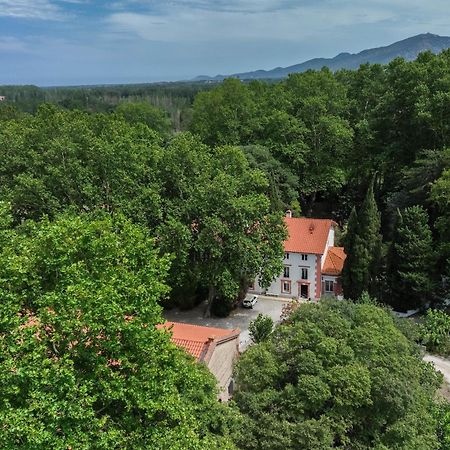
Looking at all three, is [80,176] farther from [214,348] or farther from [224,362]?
[224,362]

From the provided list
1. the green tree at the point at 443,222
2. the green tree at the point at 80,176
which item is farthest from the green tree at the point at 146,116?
the green tree at the point at 443,222

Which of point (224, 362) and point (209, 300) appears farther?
point (209, 300)

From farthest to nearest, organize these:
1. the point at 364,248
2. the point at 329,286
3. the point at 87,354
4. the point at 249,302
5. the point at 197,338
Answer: the point at 329,286 < the point at 249,302 < the point at 364,248 < the point at 197,338 < the point at 87,354

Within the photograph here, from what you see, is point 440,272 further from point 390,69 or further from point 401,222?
point 390,69

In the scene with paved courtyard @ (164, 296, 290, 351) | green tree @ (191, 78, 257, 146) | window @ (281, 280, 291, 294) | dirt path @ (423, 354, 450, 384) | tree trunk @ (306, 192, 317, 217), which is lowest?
paved courtyard @ (164, 296, 290, 351)

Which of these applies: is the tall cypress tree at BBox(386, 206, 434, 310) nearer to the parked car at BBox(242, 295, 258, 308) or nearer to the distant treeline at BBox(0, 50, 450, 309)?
the distant treeline at BBox(0, 50, 450, 309)

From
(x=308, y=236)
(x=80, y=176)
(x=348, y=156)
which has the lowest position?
(x=308, y=236)

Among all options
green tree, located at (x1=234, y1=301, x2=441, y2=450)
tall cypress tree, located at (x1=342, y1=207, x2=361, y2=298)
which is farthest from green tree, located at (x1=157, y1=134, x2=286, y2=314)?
green tree, located at (x1=234, y1=301, x2=441, y2=450)

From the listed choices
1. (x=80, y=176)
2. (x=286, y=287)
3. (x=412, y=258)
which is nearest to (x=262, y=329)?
(x=412, y=258)
